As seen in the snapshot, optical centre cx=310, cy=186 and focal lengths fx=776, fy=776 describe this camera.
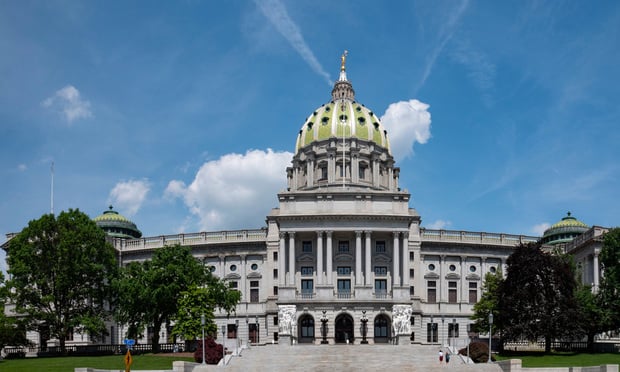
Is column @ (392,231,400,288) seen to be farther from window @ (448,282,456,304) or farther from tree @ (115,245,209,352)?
tree @ (115,245,209,352)

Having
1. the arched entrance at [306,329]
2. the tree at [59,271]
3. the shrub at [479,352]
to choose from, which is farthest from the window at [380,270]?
the shrub at [479,352]

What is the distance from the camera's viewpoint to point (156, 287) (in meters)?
77.9

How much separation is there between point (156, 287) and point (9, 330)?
14223 millimetres

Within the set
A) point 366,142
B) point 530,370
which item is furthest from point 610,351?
point 366,142

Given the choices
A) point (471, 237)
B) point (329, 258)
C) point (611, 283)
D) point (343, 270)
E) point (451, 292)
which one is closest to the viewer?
point (611, 283)

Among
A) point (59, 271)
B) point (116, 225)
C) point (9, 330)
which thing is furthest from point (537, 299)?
point (116, 225)

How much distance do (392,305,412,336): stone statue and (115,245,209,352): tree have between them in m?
23.4

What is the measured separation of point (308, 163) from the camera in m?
135

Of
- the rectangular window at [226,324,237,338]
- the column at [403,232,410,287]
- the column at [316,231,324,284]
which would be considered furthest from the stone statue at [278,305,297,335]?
the rectangular window at [226,324,237,338]

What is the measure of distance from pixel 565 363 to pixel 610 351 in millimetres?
14600

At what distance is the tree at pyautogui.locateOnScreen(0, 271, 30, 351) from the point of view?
72.9m

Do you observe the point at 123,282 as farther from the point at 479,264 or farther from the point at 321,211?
the point at 479,264

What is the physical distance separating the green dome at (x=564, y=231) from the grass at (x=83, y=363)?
7968 centimetres

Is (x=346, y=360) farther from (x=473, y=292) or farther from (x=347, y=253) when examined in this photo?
(x=473, y=292)
